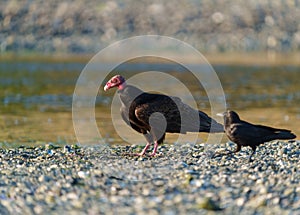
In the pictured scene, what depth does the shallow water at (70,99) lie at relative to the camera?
32000mm

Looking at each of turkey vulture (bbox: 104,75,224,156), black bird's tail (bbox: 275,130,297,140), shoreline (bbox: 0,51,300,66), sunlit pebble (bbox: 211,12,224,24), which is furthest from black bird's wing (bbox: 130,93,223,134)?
sunlit pebble (bbox: 211,12,224,24)

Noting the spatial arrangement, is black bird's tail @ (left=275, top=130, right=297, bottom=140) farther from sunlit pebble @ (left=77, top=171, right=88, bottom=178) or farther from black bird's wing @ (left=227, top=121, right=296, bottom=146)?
sunlit pebble @ (left=77, top=171, right=88, bottom=178)

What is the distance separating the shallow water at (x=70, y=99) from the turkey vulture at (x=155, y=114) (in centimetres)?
821

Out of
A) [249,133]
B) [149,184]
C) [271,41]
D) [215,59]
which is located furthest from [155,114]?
[271,41]

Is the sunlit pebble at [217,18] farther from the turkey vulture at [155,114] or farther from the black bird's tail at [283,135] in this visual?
the black bird's tail at [283,135]

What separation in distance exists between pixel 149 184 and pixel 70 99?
3410 centimetres

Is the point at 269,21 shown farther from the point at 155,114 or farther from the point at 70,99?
the point at 155,114

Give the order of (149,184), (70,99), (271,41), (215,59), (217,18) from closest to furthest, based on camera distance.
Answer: (149,184) → (70,99) → (215,59) → (271,41) → (217,18)

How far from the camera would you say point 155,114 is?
64.3 feet

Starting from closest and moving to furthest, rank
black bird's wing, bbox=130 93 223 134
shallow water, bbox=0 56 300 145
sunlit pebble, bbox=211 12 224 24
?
black bird's wing, bbox=130 93 223 134 → shallow water, bbox=0 56 300 145 → sunlit pebble, bbox=211 12 224 24

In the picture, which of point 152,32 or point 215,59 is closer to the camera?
point 215,59

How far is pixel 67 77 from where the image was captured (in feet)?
232

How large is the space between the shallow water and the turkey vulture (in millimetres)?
8215

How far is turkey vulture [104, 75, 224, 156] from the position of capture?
19.6 metres
